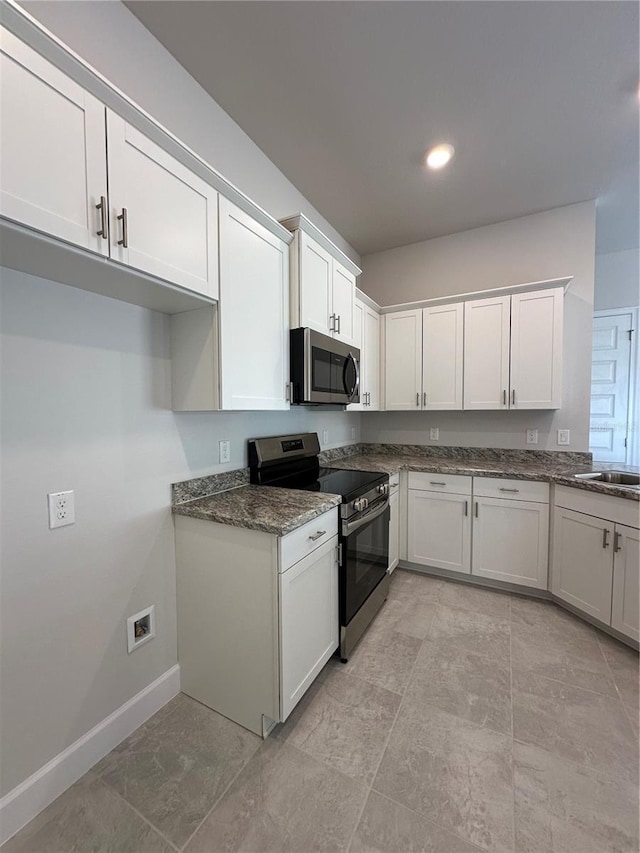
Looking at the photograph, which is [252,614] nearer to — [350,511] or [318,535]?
[318,535]

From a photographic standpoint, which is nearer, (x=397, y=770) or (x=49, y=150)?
(x=49, y=150)

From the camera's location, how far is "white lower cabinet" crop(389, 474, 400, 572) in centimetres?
268

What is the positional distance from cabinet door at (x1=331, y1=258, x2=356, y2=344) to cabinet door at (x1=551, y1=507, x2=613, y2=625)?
6.45 ft

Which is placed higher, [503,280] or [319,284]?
[503,280]

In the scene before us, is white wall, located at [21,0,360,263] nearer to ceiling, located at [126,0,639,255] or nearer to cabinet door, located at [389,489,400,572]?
ceiling, located at [126,0,639,255]

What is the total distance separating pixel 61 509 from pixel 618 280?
5.12 metres

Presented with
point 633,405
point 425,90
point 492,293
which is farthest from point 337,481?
point 633,405

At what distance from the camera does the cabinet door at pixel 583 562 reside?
2.07 m

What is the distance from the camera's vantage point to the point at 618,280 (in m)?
3.63

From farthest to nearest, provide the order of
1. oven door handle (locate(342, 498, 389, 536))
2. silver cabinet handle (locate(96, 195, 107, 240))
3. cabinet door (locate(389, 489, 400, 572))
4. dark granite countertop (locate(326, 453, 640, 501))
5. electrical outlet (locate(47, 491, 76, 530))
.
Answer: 1. cabinet door (locate(389, 489, 400, 572))
2. dark granite countertop (locate(326, 453, 640, 501))
3. oven door handle (locate(342, 498, 389, 536))
4. electrical outlet (locate(47, 491, 76, 530))
5. silver cabinet handle (locate(96, 195, 107, 240))

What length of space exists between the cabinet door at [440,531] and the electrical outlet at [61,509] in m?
2.35

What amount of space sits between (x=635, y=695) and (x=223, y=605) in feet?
6.69

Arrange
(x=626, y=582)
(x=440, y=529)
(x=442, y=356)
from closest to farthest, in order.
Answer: (x=626, y=582) → (x=440, y=529) → (x=442, y=356)

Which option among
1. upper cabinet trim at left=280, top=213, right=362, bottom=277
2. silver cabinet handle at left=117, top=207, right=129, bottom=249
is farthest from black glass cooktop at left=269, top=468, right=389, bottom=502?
upper cabinet trim at left=280, top=213, right=362, bottom=277
